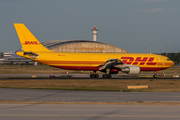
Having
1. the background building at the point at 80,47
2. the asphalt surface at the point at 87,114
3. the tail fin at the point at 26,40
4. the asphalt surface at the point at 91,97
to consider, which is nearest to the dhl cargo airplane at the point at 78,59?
the tail fin at the point at 26,40

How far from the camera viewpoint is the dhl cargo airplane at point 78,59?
137ft

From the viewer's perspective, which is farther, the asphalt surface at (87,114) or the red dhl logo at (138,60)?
the red dhl logo at (138,60)

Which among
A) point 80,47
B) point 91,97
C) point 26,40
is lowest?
point 91,97

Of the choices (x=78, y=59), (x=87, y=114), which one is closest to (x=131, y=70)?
(x=78, y=59)

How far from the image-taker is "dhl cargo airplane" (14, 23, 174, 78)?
137 ft

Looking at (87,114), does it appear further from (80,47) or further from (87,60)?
(80,47)

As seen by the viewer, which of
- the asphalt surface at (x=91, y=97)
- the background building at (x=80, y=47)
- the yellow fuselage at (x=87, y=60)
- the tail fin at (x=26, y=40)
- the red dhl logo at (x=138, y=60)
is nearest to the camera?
the asphalt surface at (x=91, y=97)

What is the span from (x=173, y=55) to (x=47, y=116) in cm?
15004

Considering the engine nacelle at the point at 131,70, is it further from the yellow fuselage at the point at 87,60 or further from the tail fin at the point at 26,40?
the tail fin at the point at 26,40

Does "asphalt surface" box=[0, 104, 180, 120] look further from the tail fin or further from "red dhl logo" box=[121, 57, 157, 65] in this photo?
"red dhl logo" box=[121, 57, 157, 65]

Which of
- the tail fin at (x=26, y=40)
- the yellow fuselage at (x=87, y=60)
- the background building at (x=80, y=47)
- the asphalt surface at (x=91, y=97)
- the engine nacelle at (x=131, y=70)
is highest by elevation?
the background building at (x=80, y=47)

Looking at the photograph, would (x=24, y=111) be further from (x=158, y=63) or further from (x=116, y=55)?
(x=158, y=63)

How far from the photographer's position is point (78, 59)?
42.5 meters

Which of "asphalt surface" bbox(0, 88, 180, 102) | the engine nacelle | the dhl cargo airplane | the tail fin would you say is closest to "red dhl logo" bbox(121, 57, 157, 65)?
the dhl cargo airplane
